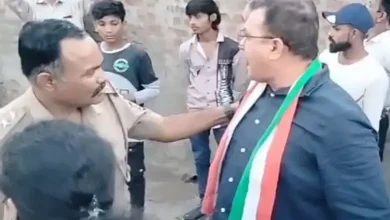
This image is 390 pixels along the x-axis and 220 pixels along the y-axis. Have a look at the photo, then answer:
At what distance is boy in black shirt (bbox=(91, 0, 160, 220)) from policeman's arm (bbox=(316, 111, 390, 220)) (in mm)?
2711

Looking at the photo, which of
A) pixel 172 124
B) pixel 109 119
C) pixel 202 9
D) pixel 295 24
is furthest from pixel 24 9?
pixel 295 24

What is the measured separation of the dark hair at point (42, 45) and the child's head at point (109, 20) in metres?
2.61

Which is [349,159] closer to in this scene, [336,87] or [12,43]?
[336,87]

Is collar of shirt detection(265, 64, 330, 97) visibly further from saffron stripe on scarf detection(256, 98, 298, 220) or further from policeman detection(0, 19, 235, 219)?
policeman detection(0, 19, 235, 219)

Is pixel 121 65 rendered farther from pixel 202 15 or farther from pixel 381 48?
pixel 381 48

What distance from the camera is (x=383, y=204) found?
10.1 ft

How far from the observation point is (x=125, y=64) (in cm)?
570

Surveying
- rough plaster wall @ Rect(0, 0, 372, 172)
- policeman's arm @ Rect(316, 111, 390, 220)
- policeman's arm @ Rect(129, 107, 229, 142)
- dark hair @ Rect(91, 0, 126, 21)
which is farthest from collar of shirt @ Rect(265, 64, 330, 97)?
rough plaster wall @ Rect(0, 0, 372, 172)

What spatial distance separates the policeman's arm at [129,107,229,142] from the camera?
3.57 meters

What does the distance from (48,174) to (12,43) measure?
24.7ft

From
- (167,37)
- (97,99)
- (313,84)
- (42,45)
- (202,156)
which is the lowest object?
(202,156)

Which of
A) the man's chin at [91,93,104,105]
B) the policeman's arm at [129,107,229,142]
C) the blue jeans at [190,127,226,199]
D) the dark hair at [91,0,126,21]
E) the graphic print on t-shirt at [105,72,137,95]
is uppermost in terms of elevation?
the man's chin at [91,93,104,105]

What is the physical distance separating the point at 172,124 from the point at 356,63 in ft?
6.50

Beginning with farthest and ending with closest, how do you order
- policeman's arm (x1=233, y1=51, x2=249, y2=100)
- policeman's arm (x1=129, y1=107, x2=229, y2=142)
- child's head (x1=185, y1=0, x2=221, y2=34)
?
1. child's head (x1=185, y1=0, x2=221, y2=34)
2. policeman's arm (x1=233, y1=51, x2=249, y2=100)
3. policeman's arm (x1=129, y1=107, x2=229, y2=142)
